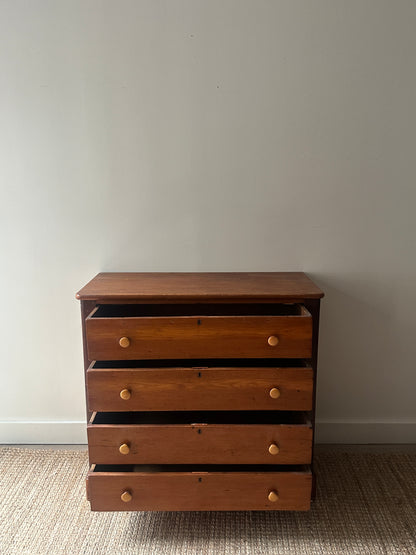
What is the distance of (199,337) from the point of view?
1463mm

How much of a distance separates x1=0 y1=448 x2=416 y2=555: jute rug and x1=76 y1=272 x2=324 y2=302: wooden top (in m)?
0.77

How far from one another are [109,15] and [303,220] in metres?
1.03

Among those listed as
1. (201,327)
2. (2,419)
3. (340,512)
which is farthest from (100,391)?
(340,512)

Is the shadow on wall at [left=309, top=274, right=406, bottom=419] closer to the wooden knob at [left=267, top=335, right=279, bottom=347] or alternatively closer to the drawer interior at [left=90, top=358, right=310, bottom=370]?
the drawer interior at [left=90, top=358, right=310, bottom=370]

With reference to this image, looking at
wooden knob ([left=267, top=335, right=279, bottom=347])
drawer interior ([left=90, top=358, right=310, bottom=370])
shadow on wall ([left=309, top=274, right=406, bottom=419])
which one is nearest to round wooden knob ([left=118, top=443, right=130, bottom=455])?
drawer interior ([left=90, top=358, right=310, bottom=370])

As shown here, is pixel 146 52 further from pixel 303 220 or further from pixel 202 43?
pixel 303 220

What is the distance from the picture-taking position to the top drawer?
145cm

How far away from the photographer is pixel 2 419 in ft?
6.58

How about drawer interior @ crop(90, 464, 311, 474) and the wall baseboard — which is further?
the wall baseboard

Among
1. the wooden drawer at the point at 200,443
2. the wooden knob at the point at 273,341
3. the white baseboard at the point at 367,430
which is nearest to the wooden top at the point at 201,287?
the wooden knob at the point at 273,341

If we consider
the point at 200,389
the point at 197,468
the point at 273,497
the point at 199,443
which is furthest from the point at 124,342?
the point at 273,497

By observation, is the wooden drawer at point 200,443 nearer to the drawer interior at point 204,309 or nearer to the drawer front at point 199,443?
the drawer front at point 199,443

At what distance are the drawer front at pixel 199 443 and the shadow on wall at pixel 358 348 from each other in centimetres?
53

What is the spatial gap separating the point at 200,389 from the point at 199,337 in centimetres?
17
